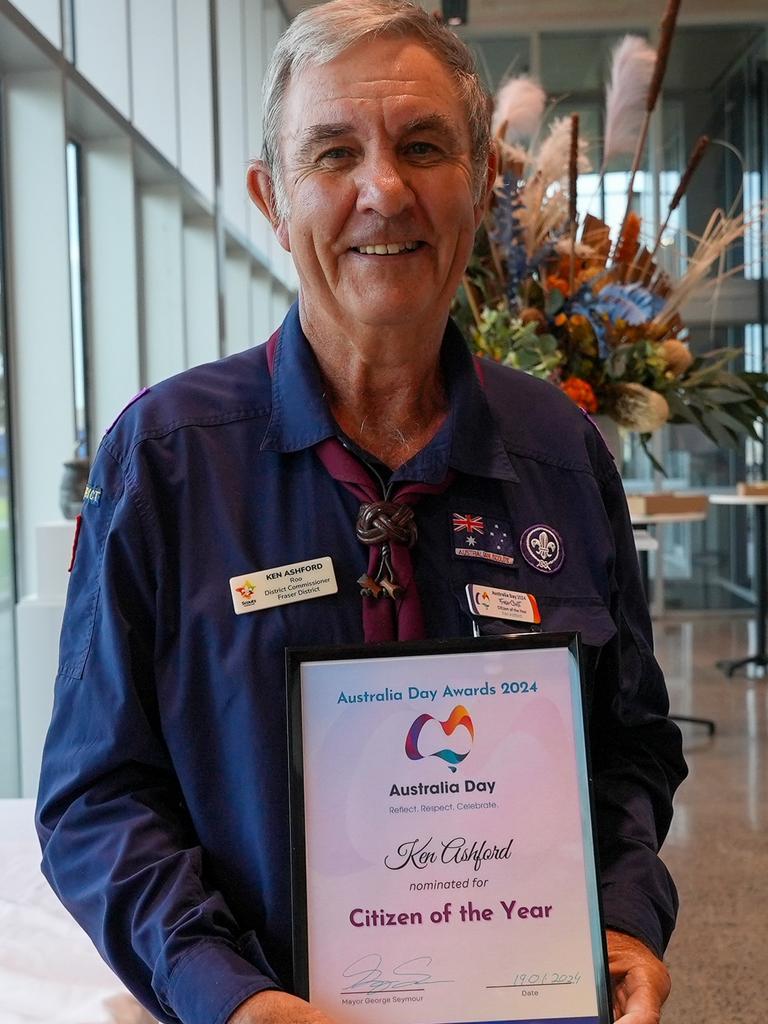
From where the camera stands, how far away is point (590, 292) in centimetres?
323

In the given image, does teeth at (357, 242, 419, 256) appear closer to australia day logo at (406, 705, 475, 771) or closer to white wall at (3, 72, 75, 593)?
australia day logo at (406, 705, 475, 771)

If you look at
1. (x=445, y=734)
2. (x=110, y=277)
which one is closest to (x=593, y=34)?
(x=110, y=277)

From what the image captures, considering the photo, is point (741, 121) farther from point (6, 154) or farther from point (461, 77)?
point (461, 77)

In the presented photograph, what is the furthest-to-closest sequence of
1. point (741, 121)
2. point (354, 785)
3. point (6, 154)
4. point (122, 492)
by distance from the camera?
point (741, 121), point (6, 154), point (122, 492), point (354, 785)

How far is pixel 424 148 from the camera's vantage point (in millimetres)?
1224

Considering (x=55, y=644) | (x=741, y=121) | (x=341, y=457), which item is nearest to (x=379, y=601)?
(x=341, y=457)

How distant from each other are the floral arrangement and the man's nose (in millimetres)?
1866

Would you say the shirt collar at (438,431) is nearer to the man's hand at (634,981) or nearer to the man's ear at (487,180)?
the man's ear at (487,180)

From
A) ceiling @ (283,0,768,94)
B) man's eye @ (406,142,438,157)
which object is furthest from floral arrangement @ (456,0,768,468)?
ceiling @ (283,0,768,94)

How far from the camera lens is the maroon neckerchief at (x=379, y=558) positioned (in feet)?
4.00

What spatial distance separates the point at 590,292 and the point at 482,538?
6.94ft

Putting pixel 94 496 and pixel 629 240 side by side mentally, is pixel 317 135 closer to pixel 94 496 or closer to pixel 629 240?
pixel 94 496

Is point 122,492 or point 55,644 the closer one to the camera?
point 122,492

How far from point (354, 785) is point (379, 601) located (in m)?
0.23
